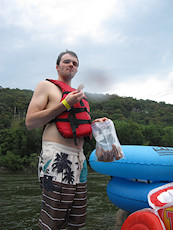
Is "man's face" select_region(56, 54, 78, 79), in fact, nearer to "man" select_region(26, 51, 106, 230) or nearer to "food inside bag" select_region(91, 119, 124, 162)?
"man" select_region(26, 51, 106, 230)

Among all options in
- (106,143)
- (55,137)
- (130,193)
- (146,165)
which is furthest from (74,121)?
(130,193)

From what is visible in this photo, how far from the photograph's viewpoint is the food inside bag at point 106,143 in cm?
165

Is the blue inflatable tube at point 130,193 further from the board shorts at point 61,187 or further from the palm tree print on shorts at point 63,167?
the palm tree print on shorts at point 63,167

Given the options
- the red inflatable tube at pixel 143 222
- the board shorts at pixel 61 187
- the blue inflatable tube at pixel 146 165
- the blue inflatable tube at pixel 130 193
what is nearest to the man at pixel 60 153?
the board shorts at pixel 61 187

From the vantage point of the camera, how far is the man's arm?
4.97 ft

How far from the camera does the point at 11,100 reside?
4803 cm

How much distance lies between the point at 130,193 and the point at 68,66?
186 centimetres

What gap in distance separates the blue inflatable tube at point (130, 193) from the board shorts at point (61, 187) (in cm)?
130

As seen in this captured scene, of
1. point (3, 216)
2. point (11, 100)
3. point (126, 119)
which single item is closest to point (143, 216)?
point (3, 216)

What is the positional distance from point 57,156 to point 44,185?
22 centimetres

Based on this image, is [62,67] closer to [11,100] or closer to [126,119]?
[126,119]

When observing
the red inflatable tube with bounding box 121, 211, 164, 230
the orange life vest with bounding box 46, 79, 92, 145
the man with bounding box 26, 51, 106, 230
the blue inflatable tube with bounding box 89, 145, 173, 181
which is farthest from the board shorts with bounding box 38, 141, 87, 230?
the blue inflatable tube with bounding box 89, 145, 173, 181

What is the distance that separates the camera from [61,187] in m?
1.49

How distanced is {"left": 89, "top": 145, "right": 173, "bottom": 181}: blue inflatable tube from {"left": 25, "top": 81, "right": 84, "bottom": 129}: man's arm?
1086 millimetres
